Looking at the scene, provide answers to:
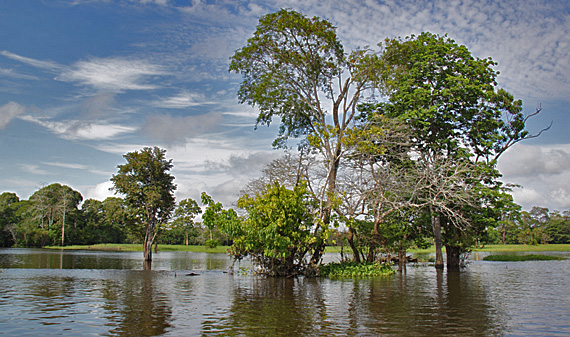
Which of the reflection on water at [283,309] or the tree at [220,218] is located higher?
the tree at [220,218]

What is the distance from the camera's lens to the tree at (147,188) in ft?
140

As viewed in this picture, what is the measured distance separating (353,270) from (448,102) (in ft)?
46.3

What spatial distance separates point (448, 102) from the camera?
3058 centimetres

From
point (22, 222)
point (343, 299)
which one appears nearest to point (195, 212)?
point (343, 299)

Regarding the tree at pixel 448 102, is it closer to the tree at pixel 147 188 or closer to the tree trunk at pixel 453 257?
the tree trunk at pixel 453 257

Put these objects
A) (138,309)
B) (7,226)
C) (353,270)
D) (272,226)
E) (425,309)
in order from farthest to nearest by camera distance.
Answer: (7,226), (353,270), (272,226), (425,309), (138,309)

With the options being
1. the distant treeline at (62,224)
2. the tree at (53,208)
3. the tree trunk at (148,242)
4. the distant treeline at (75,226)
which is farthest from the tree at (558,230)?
the tree at (53,208)

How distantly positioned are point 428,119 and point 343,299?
63.8ft

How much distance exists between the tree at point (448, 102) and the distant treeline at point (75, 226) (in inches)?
2285

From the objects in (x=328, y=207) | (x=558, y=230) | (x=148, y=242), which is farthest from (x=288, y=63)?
(x=558, y=230)

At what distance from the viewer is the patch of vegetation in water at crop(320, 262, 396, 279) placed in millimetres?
26938

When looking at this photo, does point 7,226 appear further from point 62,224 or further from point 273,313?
point 273,313

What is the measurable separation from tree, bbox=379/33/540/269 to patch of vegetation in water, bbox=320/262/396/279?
227 inches

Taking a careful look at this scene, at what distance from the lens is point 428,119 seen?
103 ft
